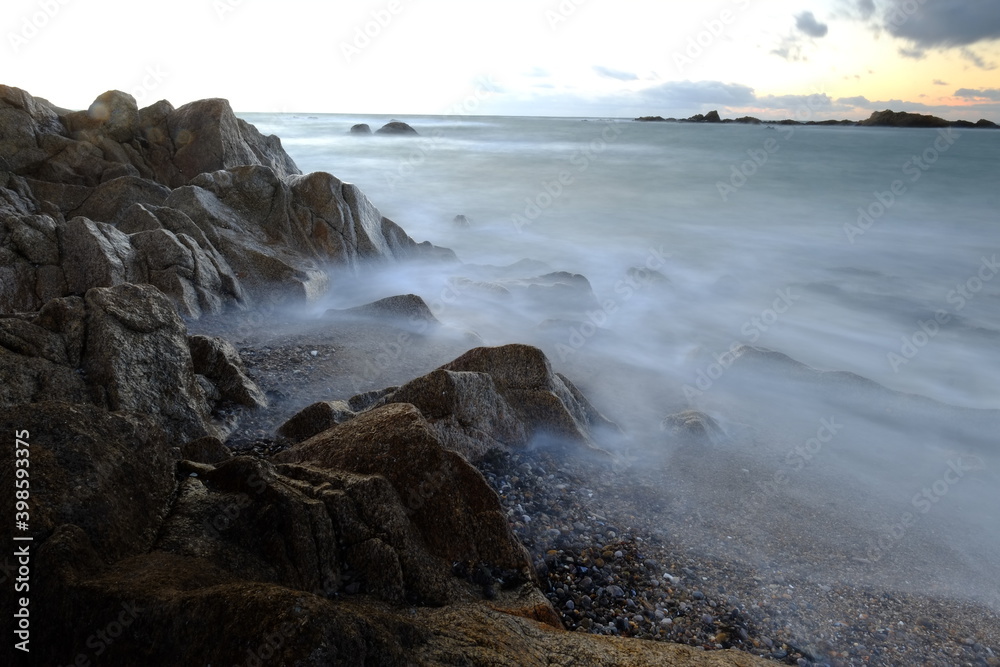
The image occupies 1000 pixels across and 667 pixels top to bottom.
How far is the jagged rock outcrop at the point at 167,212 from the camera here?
9797mm

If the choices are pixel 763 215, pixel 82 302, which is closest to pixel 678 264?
pixel 763 215

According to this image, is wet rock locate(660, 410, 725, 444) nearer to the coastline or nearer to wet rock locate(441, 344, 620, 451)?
the coastline

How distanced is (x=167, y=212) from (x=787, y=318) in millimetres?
15412

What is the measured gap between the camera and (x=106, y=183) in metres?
13.7

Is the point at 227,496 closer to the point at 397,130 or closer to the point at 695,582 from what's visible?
the point at 695,582

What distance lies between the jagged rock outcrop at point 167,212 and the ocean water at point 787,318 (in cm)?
144

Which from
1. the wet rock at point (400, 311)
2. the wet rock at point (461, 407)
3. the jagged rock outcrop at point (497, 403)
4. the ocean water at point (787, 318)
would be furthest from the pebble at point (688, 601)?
the wet rock at point (400, 311)

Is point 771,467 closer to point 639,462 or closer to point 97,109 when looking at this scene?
point 639,462

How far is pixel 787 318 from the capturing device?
57.0ft

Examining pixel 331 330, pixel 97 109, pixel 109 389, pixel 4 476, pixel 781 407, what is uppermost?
pixel 97 109

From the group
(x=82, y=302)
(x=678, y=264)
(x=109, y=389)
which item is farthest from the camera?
(x=678, y=264)

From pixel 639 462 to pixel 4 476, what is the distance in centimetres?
633

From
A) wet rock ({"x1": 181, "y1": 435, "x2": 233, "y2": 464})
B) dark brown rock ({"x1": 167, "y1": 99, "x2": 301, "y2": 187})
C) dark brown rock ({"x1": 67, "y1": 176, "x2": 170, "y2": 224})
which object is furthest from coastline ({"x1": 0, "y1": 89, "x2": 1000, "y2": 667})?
dark brown rock ({"x1": 167, "y1": 99, "x2": 301, "y2": 187})

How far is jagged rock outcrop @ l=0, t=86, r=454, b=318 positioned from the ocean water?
4.73 feet
